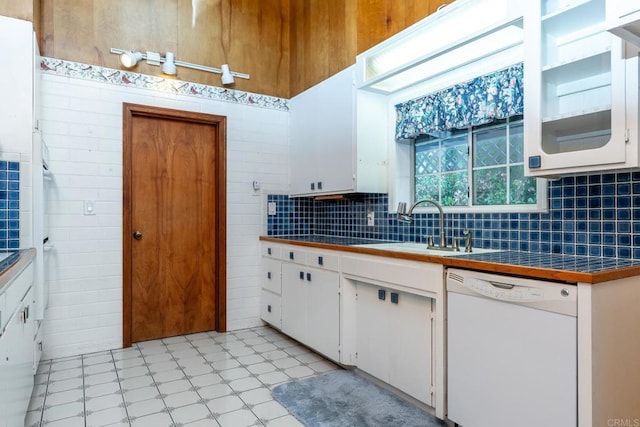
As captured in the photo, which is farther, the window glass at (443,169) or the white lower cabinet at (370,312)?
the window glass at (443,169)

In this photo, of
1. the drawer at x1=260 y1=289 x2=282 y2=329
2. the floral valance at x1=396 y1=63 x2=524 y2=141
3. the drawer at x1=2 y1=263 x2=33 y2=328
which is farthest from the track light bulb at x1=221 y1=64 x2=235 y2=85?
the drawer at x1=2 y1=263 x2=33 y2=328

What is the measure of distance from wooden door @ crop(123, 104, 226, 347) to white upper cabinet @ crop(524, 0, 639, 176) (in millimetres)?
2652

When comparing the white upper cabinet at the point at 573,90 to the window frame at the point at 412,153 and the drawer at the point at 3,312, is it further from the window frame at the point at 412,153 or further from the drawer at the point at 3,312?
the drawer at the point at 3,312

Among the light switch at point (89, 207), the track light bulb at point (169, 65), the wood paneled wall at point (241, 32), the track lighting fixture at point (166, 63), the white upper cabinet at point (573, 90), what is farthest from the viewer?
the track light bulb at point (169, 65)

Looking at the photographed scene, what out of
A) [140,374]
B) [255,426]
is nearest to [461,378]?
[255,426]

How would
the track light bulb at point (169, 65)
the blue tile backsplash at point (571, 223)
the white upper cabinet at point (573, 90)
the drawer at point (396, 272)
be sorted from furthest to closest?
1. the track light bulb at point (169, 65)
2. the drawer at point (396, 272)
3. the blue tile backsplash at point (571, 223)
4. the white upper cabinet at point (573, 90)

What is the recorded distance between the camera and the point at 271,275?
3.64 m

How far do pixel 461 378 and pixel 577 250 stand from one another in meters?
0.86

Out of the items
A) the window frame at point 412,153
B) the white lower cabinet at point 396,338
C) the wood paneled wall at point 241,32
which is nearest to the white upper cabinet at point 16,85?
the wood paneled wall at point 241,32

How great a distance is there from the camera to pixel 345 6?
310 cm

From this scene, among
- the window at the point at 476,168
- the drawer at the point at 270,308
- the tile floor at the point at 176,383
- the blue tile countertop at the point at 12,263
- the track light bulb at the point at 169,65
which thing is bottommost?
the tile floor at the point at 176,383

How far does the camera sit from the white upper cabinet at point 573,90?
5.12 ft

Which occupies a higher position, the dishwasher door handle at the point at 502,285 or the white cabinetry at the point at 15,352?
the dishwasher door handle at the point at 502,285

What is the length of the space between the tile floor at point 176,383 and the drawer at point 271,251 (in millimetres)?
734
